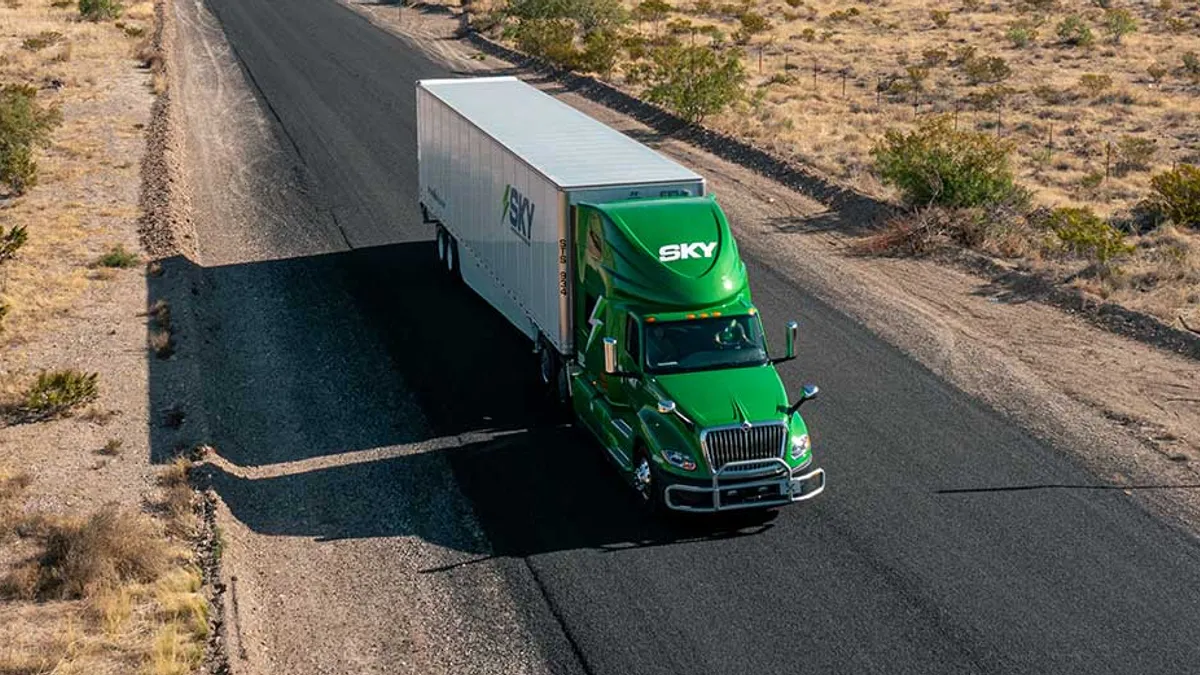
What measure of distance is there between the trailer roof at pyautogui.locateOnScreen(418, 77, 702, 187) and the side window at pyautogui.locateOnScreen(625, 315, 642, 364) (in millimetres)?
2514

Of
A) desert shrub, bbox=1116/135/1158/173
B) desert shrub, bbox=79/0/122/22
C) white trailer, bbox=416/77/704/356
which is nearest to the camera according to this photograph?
white trailer, bbox=416/77/704/356

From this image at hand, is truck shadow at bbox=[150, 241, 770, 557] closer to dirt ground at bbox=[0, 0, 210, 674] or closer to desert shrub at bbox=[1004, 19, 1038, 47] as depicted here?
dirt ground at bbox=[0, 0, 210, 674]

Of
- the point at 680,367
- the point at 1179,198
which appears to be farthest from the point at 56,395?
the point at 1179,198

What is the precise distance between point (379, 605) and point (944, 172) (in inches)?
776

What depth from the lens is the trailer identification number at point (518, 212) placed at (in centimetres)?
2094

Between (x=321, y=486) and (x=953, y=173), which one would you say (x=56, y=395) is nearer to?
(x=321, y=486)

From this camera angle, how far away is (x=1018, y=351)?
23.4m

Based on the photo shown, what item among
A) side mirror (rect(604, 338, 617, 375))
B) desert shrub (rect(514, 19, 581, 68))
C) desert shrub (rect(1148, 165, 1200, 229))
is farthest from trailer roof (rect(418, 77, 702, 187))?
desert shrub (rect(514, 19, 581, 68))

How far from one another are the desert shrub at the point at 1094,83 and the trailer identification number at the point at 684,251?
33019mm

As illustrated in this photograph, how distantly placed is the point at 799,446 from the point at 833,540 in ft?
4.06

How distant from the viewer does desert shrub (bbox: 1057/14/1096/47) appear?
191ft

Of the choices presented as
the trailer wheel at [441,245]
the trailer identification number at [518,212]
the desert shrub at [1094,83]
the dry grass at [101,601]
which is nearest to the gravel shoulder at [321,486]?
the dry grass at [101,601]

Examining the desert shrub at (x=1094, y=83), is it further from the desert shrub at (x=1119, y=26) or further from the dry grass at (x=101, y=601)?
the dry grass at (x=101, y=601)

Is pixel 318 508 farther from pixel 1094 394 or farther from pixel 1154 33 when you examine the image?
pixel 1154 33
